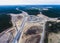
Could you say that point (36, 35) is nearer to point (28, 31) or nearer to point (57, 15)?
point (28, 31)

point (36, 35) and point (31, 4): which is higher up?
point (31, 4)

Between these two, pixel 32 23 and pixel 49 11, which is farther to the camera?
pixel 49 11

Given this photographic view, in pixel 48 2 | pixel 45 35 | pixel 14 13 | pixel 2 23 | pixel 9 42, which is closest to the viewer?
pixel 9 42

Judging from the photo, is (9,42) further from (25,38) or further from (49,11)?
(49,11)

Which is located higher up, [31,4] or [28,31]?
[31,4]

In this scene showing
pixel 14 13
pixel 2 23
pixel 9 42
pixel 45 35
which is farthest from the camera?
pixel 14 13

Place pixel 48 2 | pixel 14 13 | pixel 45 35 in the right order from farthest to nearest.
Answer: pixel 48 2, pixel 14 13, pixel 45 35

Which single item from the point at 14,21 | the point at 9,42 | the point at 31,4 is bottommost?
the point at 9,42

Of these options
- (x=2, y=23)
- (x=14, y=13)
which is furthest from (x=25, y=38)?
(x=14, y=13)

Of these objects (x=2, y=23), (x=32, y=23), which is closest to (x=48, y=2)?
(x=32, y=23)
